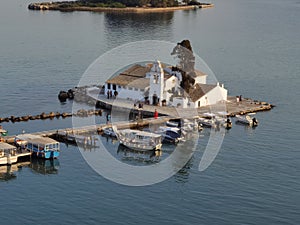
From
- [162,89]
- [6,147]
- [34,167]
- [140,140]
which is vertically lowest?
[34,167]

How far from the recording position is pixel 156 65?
51562 millimetres

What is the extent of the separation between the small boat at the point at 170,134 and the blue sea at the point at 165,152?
4.47 feet

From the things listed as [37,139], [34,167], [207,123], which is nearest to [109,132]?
[37,139]

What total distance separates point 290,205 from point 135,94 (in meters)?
21.0

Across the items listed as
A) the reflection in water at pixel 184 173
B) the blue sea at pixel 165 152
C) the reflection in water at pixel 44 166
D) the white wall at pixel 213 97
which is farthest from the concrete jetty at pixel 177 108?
the reflection in water at pixel 44 166

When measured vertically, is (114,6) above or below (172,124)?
above

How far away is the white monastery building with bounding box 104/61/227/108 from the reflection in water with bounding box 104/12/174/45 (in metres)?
32.9

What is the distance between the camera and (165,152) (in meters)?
42.1

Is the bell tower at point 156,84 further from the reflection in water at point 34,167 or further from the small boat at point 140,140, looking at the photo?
the reflection in water at point 34,167

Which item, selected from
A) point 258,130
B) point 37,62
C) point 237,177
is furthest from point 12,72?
point 237,177

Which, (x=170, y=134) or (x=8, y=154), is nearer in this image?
(x=8, y=154)

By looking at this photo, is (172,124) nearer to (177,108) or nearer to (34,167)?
(177,108)

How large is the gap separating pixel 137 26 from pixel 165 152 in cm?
6354

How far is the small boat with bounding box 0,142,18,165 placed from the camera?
38625mm
